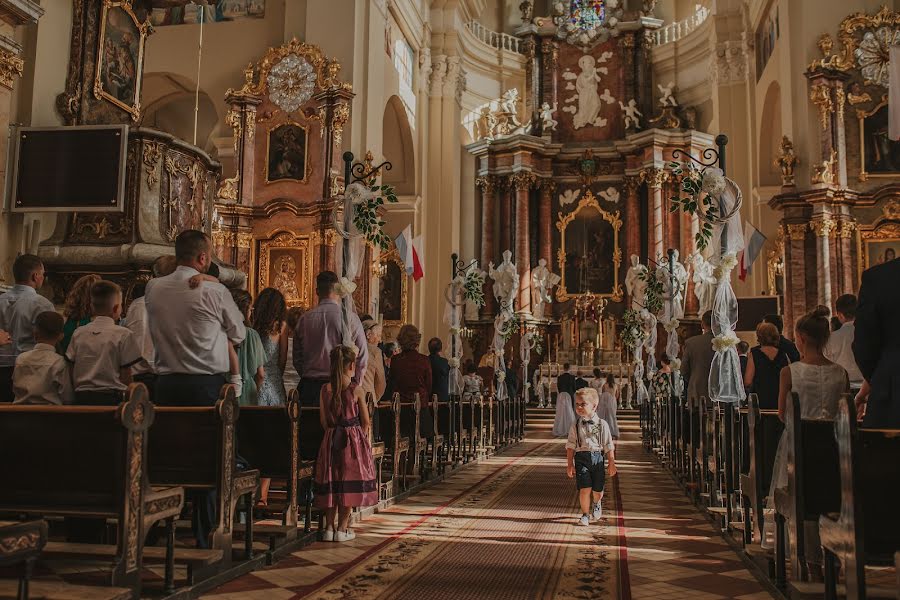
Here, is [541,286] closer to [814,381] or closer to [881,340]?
[814,381]

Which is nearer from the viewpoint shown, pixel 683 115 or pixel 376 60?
pixel 376 60

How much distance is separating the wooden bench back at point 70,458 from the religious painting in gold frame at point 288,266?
1320 centimetres

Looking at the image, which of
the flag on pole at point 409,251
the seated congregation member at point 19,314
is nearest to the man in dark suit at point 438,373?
the seated congregation member at point 19,314

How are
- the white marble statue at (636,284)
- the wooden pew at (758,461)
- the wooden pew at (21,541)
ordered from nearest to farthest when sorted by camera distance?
1. the wooden pew at (21,541)
2. the wooden pew at (758,461)
3. the white marble statue at (636,284)

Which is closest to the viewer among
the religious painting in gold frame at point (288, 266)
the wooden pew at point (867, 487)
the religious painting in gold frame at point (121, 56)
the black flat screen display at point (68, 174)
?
the wooden pew at point (867, 487)

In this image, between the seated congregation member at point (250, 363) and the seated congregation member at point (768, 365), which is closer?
the seated congregation member at point (250, 363)

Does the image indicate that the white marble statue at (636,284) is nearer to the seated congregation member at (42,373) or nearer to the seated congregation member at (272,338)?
the seated congregation member at (272,338)

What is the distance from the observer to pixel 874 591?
3400 mm

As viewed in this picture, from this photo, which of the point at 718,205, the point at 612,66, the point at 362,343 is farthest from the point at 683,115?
the point at 362,343

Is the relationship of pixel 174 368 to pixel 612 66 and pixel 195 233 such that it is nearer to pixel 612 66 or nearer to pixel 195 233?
pixel 195 233

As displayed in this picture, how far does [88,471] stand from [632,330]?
2113cm

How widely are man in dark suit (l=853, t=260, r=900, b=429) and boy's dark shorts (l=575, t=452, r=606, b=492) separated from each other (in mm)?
2884

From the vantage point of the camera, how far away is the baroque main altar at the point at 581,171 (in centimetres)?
2700

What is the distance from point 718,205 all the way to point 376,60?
1104 cm
